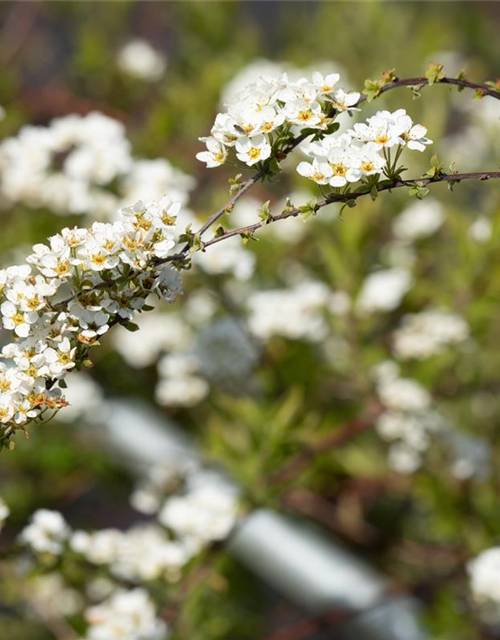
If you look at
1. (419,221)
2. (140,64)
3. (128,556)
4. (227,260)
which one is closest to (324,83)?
(227,260)

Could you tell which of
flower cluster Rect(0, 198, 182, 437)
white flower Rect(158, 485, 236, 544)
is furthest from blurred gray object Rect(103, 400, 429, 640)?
flower cluster Rect(0, 198, 182, 437)

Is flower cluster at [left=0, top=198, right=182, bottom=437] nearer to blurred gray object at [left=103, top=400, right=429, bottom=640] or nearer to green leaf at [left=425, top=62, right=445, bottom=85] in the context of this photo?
green leaf at [left=425, top=62, right=445, bottom=85]

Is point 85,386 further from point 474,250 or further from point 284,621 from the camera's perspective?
point 474,250

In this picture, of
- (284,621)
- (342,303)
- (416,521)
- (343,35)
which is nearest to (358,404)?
(342,303)

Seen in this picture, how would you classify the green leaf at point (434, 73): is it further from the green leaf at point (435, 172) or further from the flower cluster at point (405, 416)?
the flower cluster at point (405, 416)

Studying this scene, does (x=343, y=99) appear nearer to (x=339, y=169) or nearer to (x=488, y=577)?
(x=339, y=169)

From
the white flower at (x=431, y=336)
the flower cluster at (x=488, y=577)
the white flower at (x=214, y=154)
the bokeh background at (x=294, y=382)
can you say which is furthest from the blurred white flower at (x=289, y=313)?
the white flower at (x=214, y=154)
